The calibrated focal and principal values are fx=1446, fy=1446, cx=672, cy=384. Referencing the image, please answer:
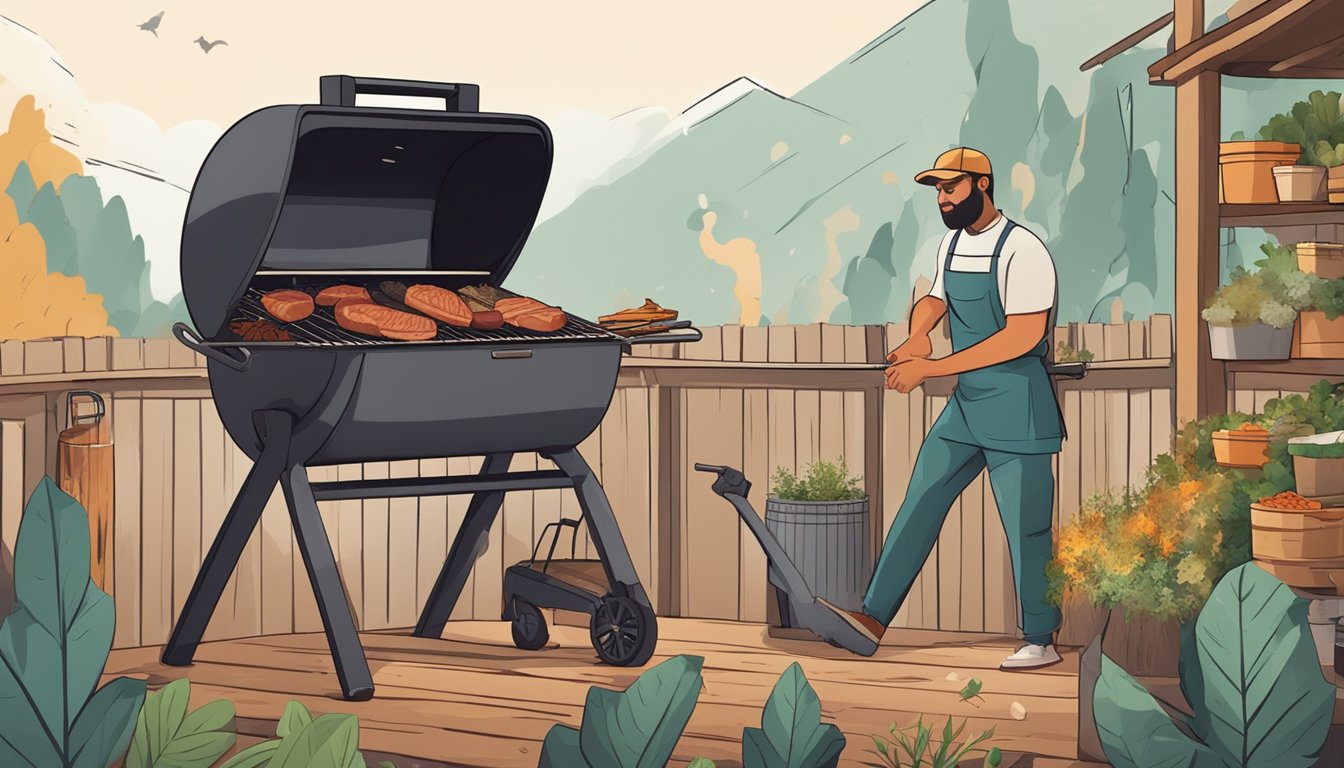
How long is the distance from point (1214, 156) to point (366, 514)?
10.7 ft

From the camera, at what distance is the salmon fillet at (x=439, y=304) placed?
4336 mm

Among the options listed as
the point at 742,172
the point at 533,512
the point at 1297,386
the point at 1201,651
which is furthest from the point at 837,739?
the point at 742,172

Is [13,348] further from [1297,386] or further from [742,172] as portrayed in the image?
[1297,386]

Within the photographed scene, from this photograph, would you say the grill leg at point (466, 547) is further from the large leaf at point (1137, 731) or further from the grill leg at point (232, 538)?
the large leaf at point (1137, 731)

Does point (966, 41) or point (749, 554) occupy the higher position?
point (966, 41)

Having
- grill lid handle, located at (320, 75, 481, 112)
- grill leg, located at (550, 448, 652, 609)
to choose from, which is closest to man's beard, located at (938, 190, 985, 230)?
grill leg, located at (550, 448, 652, 609)

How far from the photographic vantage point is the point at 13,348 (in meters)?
5.05

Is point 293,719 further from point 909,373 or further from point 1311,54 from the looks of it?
point 1311,54

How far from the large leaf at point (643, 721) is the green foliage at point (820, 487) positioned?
120 inches

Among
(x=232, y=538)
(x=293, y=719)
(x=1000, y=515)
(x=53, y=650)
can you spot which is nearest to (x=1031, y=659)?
(x=1000, y=515)

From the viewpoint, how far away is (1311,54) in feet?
13.4

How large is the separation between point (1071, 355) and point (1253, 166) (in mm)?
1161

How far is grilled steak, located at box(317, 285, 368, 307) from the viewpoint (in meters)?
4.41

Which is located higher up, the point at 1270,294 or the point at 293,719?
the point at 1270,294
